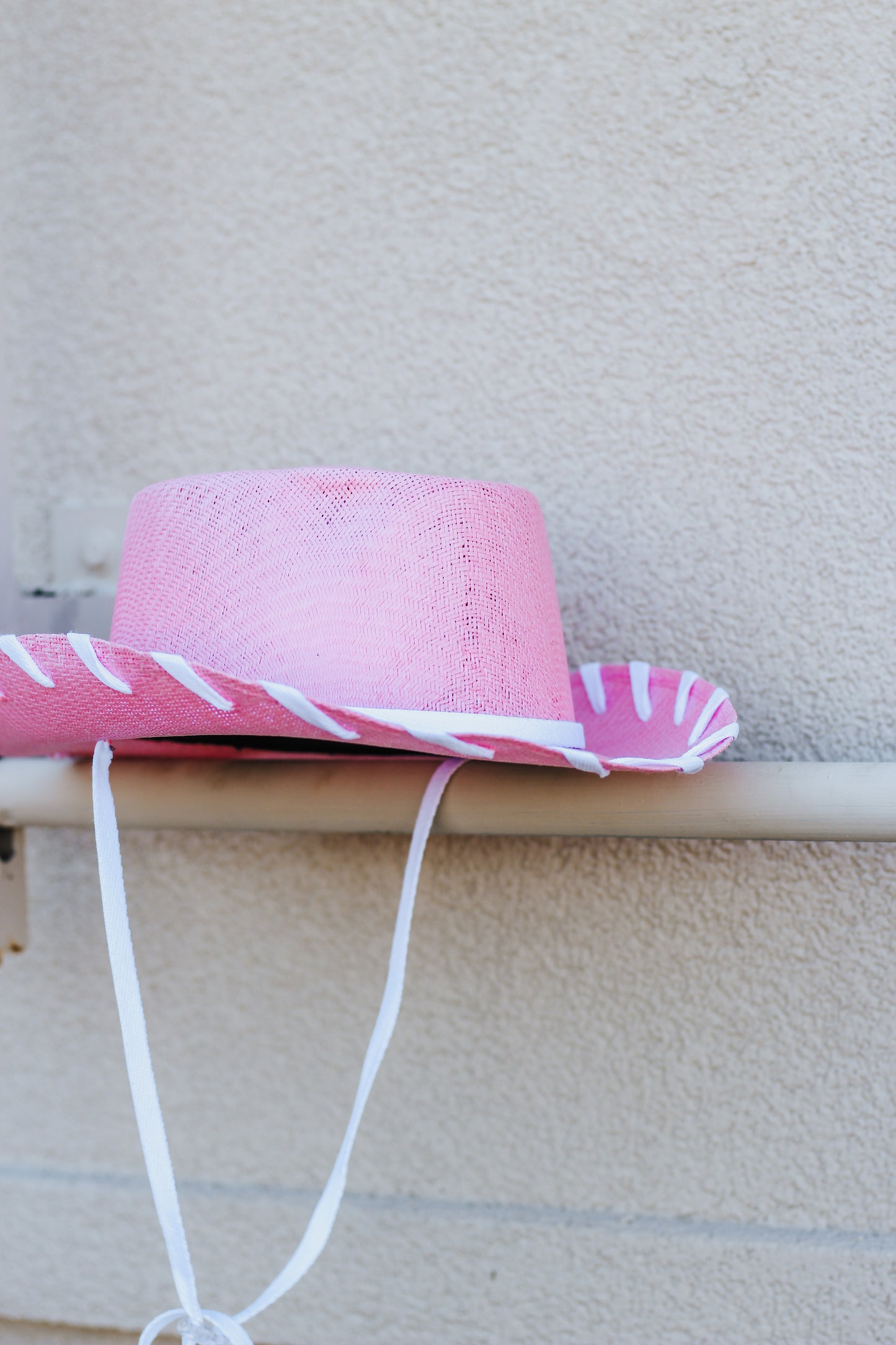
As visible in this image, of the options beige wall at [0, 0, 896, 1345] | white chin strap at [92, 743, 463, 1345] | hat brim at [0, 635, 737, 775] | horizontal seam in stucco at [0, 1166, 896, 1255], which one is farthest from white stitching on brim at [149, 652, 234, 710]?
horizontal seam in stucco at [0, 1166, 896, 1255]

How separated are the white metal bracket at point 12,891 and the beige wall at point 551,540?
0.02 meters

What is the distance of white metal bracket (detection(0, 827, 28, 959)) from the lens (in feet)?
2.47

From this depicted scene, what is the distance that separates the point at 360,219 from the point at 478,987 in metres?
0.56

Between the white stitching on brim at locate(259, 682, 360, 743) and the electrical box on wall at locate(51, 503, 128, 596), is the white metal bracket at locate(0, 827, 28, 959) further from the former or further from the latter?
the white stitching on brim at locate(259, 682, 360, 743)

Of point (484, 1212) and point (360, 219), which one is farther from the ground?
point (360, 219)

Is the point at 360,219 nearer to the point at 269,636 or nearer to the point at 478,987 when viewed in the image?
the point at 269,636

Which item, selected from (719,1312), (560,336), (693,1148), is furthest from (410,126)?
(719,1312)

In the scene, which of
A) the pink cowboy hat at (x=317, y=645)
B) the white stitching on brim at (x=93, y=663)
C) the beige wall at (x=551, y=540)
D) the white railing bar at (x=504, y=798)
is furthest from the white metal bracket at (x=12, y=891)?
the white stitching on brim at (x=93, y=663)

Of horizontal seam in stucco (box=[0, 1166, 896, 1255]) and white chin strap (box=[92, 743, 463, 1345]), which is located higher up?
white chin strap (box=[92, 743, 463, 1345])

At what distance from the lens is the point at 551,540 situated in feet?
2.33

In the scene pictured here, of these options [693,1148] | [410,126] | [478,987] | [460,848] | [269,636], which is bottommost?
[693,1148]

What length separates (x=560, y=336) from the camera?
27.8 inches

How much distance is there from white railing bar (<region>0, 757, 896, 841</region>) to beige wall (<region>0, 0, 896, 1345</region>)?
0.16 m

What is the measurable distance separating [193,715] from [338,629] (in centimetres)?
8
